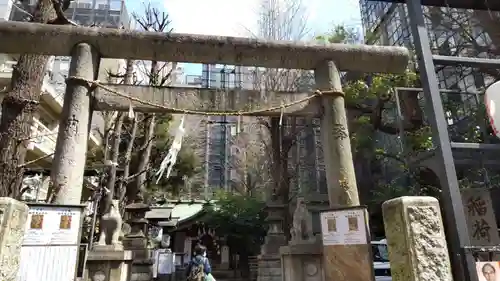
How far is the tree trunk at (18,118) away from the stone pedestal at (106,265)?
108 inches

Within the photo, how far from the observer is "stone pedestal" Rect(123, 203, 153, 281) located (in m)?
13.6

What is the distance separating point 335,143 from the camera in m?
5.81

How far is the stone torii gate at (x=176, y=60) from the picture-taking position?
5.34m

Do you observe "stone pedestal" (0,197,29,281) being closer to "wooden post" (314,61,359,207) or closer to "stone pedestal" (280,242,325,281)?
"wooden post" (314,61,359,207)

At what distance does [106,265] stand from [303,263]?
4.42m

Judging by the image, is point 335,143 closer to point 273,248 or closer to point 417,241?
point 417,241

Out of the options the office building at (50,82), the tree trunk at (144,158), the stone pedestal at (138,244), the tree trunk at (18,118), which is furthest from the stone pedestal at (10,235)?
the tree trunk at (144,158)

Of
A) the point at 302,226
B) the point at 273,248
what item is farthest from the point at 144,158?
the point at 302,226

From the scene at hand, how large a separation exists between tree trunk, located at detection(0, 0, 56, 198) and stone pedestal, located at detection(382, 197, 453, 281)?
563cm

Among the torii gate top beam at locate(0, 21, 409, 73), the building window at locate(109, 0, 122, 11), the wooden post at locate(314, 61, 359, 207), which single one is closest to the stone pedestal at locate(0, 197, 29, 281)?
the torii gate top beam at locate(0, 21, 409, 73)

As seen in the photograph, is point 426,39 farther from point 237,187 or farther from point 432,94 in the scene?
point 237,187

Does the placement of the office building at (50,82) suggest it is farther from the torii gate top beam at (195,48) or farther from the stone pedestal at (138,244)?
the torii gate top beam at (195,48)

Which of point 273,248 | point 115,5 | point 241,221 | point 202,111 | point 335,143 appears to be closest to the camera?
point 335,143

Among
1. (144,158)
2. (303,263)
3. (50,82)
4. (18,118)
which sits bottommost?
(303,263)
